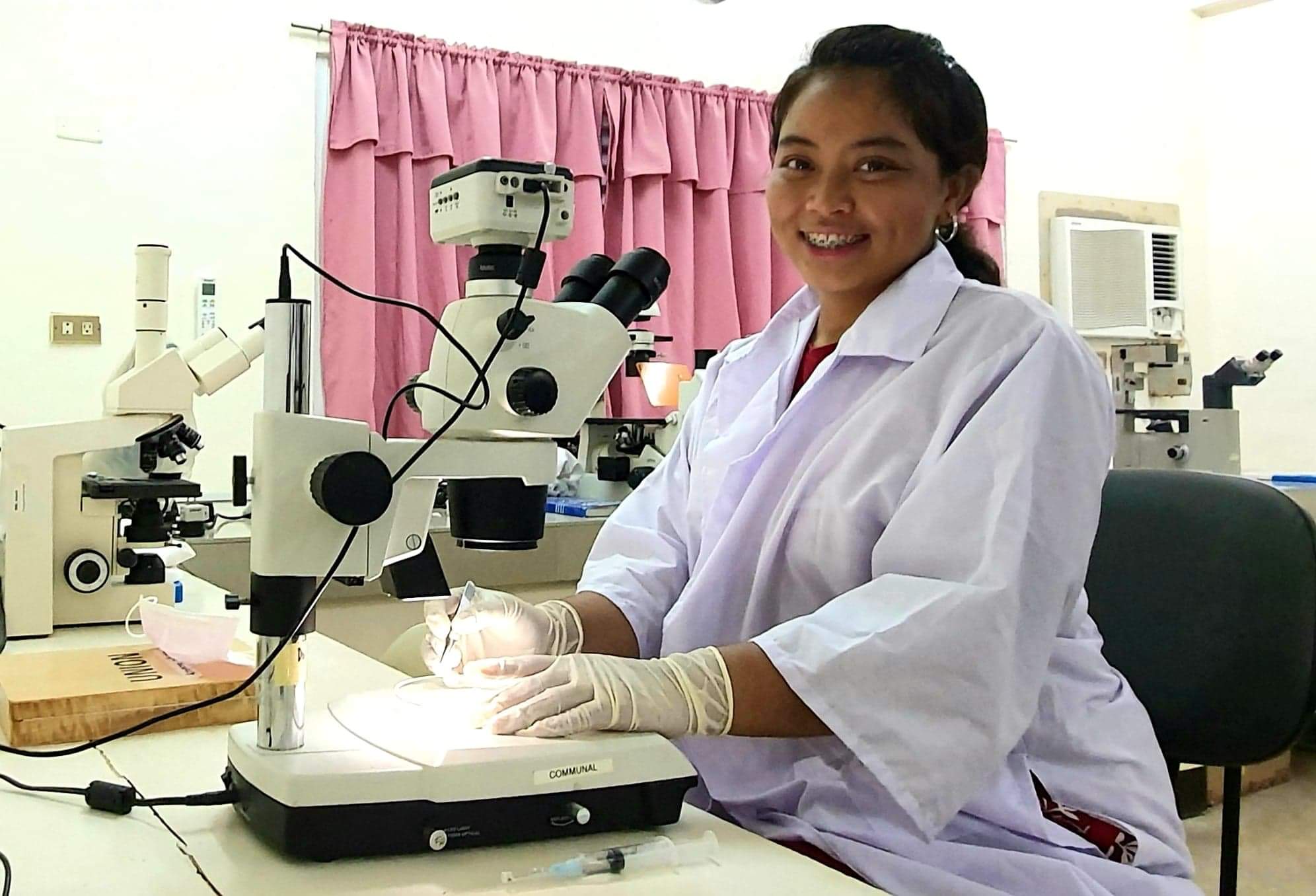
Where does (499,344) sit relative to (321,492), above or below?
above

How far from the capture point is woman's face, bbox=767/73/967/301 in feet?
4.11

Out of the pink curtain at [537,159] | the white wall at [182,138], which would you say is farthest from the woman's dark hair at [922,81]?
the pink curtain at [537,159]

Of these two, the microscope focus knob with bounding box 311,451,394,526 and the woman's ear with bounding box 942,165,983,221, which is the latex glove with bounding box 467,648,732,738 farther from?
the woman's ear with bounding box 942,165,983,221

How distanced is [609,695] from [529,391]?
239mm

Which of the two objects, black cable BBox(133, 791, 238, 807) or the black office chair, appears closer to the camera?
black cable BBox(133, 791, 238, 807)

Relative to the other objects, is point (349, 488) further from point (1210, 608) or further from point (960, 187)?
Answer: point (1210, 608)

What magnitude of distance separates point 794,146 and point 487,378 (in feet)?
1.96

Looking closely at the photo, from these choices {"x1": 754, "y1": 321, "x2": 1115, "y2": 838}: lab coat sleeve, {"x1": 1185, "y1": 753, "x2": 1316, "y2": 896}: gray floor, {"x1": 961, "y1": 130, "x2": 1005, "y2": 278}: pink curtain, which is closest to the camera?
{"x1": 754, "y1": 321, "x2": 1115, "y2": 838}: lab coat sleeve

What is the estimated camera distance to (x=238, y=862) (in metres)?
0.78

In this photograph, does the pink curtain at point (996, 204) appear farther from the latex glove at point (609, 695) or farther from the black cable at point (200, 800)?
the black cable at point (200, 800)

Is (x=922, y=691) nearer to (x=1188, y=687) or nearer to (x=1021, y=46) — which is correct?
(x=1188, y=687)

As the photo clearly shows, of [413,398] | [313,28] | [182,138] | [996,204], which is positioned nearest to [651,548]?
[413,398]

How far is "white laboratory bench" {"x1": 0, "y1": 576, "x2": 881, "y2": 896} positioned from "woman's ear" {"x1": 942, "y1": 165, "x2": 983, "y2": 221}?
75 cm

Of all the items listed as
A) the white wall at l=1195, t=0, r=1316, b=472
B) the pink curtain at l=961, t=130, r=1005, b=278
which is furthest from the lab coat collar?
the white wall at l=1195, t=0, r=1316, b=472
